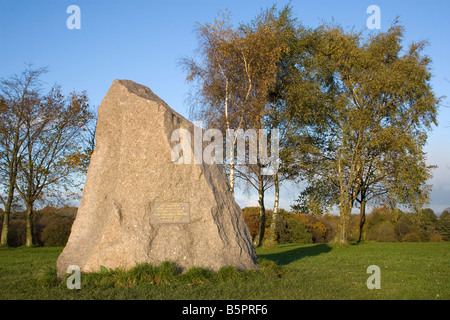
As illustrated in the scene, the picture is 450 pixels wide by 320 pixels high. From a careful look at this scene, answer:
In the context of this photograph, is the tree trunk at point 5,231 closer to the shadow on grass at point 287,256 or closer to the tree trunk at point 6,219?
the tree trunk at point 6,219

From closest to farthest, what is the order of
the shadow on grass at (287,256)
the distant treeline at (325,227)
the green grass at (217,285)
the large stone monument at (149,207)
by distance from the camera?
the green grass at (217,285), the large stone monument at (149,207), the shadow on grass at (287,256), the distant treeline at (325,227)

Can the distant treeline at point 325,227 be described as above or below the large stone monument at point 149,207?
below

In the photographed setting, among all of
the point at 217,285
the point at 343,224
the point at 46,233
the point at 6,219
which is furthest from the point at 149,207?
the point at 46,233

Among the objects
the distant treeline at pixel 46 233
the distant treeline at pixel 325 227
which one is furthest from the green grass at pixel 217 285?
the distant treeline at pixel 325 227

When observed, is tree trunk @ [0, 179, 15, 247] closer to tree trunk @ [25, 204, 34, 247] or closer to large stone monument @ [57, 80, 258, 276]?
tree trunk @ [25, 204, 34, 247]

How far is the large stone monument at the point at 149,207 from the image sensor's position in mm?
8844

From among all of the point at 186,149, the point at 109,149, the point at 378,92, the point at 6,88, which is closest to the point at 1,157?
the point at 6,88

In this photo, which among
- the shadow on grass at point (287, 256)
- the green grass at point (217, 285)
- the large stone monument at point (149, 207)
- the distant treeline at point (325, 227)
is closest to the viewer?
the green grass at point (217, 285)

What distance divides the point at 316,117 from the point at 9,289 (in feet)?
65.6

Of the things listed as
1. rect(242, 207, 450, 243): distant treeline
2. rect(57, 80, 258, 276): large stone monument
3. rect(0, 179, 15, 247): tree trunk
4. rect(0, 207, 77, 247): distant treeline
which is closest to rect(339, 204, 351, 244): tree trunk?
rect(242, 207, 450, 243): distant treeline

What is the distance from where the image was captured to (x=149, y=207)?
9.15 m

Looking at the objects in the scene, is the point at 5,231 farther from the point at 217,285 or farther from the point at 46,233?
the point at 217,285

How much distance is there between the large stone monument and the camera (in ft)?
29.0

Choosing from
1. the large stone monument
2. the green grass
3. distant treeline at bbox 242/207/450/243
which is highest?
the large stone monument
